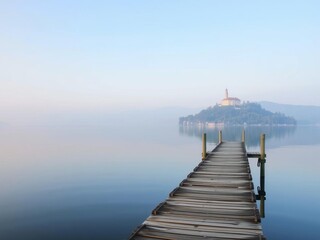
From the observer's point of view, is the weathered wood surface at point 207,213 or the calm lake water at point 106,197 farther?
the calm lake water at point 106,197

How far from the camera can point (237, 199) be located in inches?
438

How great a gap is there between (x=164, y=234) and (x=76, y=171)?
33403 mm

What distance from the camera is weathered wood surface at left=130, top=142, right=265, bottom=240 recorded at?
7680mm

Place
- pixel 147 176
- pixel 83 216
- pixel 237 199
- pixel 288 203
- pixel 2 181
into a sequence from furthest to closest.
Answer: pixel 147 176, pixel 2 181, pixel 288 203, pixel 83 216, pixel 237 199

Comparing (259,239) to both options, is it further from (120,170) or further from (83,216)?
(120,170)

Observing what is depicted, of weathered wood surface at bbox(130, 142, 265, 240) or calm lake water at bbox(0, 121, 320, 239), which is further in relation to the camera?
calm lake water at bbox(0, 121, 320, 239)

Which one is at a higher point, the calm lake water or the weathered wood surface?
the weathered wood surface

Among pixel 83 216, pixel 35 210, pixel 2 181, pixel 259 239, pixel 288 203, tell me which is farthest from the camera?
pixel 2 181

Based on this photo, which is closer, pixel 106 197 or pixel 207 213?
pixel 207 213

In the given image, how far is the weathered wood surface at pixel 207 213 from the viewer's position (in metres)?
7.68

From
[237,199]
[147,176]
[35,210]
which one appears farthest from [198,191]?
[147,176]

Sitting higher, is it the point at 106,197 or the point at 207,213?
the point at 207,213

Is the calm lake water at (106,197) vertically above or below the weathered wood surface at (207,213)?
below

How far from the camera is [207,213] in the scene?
9.45 meters
